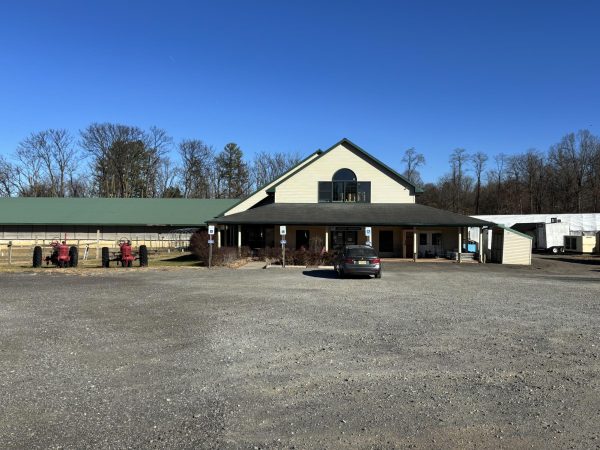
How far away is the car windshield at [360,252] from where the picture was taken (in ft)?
64.4

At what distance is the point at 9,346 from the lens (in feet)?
25.4

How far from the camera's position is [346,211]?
106 ft

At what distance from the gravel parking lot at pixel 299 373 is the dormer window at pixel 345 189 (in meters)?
21.9

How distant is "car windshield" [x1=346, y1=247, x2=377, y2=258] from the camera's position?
19.6 metres

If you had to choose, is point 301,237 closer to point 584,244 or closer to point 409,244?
point 409,244

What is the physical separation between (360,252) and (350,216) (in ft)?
37.7

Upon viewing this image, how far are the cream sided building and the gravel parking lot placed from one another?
18453 mm

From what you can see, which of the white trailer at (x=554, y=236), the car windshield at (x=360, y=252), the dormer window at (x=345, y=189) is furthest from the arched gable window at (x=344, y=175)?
the white trailer at (x=554, y=236)

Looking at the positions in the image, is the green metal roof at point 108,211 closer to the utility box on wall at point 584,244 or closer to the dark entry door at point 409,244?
the dark entry door at point 409,244

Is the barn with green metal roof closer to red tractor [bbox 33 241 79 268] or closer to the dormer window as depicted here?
the dormer window

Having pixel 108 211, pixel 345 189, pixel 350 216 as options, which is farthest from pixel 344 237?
pixel 108 211

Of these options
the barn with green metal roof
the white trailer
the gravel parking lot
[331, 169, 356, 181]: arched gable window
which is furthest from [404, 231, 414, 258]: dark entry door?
the barn with green metal roof

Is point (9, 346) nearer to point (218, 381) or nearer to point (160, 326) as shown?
point (160, 326)

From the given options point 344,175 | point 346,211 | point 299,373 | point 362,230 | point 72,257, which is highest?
point 344,175
